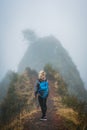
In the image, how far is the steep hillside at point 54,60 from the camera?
357 inches

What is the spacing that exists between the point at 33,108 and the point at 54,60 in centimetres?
199

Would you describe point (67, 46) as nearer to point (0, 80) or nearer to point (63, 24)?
point (63, 24)

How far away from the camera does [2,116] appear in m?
8.42

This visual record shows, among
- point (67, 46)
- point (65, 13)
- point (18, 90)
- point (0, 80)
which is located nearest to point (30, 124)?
point (18, 90)

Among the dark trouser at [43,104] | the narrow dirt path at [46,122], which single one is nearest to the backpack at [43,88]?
the dark trouser at [43,104]

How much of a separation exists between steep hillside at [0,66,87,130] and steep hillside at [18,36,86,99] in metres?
0.25

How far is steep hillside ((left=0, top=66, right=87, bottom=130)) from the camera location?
7531 millimetres

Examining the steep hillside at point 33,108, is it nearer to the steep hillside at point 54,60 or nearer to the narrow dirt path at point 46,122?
the narrow dirt path at point 46,122

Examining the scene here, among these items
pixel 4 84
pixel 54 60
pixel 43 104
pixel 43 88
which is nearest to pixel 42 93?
pixel 43 88

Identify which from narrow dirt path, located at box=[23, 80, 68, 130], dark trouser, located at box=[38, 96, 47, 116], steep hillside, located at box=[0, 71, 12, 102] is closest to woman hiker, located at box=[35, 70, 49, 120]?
dark trouser, located at box=[38, 96, 47, 116]

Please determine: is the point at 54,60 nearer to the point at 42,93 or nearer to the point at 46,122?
the point at 42,93

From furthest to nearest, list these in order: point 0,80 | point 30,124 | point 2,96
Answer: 1. point 0,80
2. point 2,96
3. point 30,124

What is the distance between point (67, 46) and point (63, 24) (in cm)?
72

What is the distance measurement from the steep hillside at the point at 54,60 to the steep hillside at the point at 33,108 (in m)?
0.25
